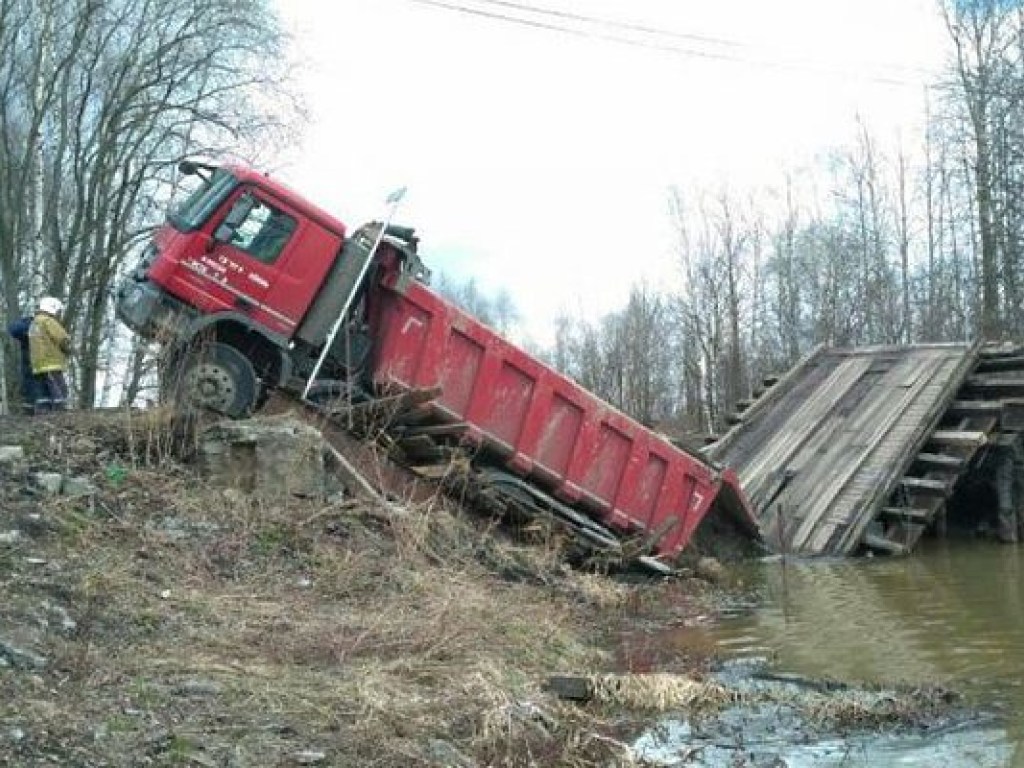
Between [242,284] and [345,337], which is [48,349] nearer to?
[242,284]

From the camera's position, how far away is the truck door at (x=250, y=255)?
11133 mm

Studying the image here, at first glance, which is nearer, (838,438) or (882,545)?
(882,545)

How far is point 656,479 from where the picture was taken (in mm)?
13094

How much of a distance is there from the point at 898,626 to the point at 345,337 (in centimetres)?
605

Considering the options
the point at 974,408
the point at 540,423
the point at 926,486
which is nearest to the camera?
the point at 540,423

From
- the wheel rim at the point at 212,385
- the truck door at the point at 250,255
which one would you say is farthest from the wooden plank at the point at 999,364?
the wheel rim at the point at 212,385

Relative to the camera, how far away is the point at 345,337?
11.5 m

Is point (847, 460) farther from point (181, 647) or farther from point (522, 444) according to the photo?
point (181, 647)

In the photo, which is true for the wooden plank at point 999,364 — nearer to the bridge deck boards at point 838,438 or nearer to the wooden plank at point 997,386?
the wooden plank at point 997,386

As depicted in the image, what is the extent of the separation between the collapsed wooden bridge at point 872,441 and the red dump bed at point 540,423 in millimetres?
2005

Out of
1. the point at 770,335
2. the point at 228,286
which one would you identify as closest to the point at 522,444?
the point at 228,286

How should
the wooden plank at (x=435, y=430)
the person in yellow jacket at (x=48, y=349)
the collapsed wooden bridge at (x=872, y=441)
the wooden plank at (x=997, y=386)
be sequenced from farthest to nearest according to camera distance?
the wooden plank at (x=997, y=386) → the collapsed wooden bridge at (x=872, y=441) → the person in yellow jacket at (x=48, y=349) → the wooden plank at (x=435, y=430)

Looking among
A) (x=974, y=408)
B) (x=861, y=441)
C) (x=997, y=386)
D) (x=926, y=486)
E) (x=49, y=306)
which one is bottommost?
(x=926, y=486)

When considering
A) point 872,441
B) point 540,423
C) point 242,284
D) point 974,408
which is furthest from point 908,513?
point 242,284
